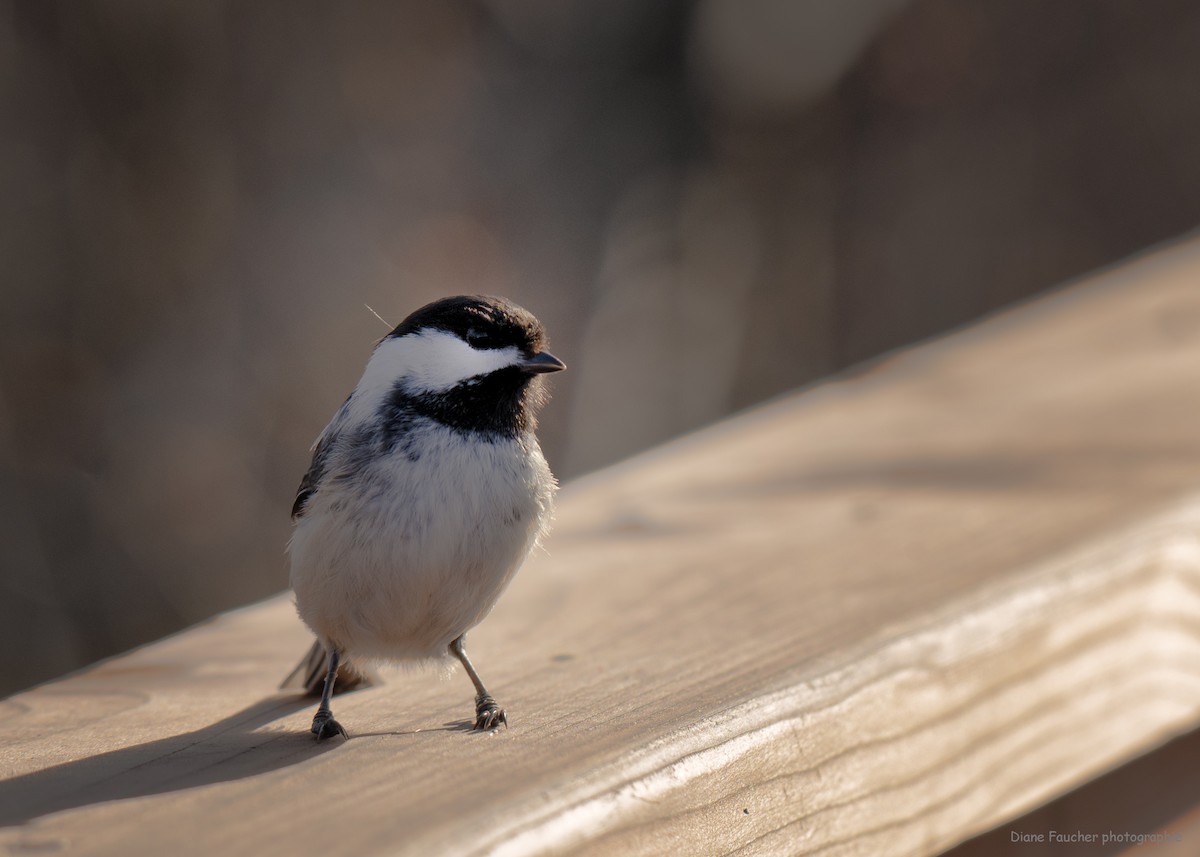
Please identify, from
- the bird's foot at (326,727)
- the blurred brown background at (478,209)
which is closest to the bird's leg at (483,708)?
the bird's foot at (326,727)

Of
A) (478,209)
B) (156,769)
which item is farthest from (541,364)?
(478,209)

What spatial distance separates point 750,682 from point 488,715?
0.79ft

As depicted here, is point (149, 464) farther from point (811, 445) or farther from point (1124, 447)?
point (1124, 447)

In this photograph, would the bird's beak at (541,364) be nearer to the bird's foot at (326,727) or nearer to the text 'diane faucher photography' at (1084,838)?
the bird's foot at (326,727)

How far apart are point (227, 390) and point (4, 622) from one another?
890mm

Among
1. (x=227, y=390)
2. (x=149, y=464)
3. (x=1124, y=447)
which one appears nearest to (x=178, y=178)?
(x=227, y=390)

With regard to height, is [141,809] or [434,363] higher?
[434,363]

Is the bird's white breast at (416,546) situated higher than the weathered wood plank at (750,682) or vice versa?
the bird's white breast at (416,546)

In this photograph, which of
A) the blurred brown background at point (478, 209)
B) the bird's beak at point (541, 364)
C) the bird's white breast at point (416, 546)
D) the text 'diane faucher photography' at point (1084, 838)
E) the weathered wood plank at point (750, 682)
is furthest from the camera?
the blurred brown background at point (478, 209)

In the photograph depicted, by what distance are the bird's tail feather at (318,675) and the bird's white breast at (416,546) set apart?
0.12 feet

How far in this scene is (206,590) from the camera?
345 centimetres

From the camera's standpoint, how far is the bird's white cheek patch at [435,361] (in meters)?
1.49

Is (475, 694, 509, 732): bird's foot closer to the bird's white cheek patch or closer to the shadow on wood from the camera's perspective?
the shadow on wood

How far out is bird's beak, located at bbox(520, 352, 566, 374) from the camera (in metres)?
1.47
